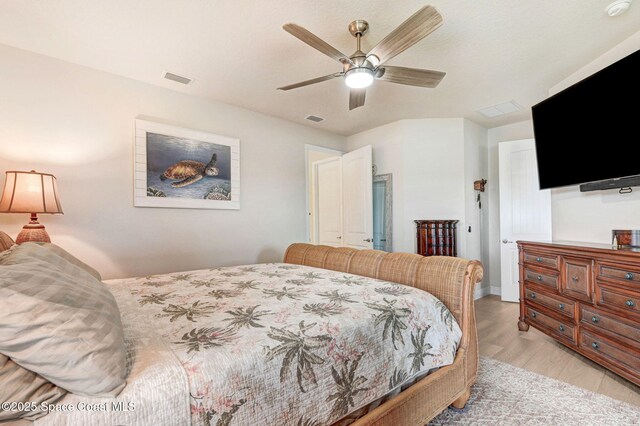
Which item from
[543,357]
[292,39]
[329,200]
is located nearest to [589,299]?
[543,357]

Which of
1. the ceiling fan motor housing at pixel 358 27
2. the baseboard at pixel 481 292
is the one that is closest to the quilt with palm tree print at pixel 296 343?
the ceiling fan motor housing at pixel 358 27

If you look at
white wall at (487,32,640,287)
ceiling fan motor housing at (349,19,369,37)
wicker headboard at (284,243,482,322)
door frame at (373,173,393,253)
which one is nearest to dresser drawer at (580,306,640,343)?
white wall at (487,32,640,287)

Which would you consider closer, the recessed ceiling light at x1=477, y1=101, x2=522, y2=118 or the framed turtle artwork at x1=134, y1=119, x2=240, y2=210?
the framed turtle artwork at x1=134, y1=119, x2=240, y2=210

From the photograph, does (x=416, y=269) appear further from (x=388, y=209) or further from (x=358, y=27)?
(x=388, y=209)

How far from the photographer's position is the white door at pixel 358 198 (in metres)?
3.88

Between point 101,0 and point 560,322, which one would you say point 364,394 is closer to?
point 560,322

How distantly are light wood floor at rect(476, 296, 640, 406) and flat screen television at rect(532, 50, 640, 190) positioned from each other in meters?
1.44

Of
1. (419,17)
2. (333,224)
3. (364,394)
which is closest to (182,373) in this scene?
(364,394)

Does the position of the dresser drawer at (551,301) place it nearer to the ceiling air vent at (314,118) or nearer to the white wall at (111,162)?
the white wall at (111,162)

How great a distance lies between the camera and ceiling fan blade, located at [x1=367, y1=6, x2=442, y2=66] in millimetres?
1515

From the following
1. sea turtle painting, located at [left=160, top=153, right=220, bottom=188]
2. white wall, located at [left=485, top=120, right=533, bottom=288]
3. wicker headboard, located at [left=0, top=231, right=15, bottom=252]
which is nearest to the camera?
wicker headboard, located at [left=0, top=231, right=15, bottom=252]

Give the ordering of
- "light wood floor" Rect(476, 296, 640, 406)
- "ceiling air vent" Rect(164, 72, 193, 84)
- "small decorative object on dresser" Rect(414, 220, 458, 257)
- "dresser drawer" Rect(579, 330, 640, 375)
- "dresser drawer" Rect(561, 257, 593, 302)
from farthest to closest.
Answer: "small decorative object on dresser" Rect(414, 220, 458, 257) < "ceiling air vent" Rect(164, 72, 193, 84) < "dresser drawer" Rect(561, 257, 593, 302) < "light wood floor" Rect(476, 296, 640, 406) < "dresser drawer" Rect(579, 330, 640, 375)

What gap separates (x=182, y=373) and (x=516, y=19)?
2775 millimetres

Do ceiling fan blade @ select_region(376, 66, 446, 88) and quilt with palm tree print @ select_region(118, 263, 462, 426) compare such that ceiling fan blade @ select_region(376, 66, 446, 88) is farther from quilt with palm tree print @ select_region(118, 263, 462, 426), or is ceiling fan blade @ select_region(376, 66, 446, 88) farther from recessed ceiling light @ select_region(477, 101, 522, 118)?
recessed ceiling light @ select_region(477, 101, 522, 118)
